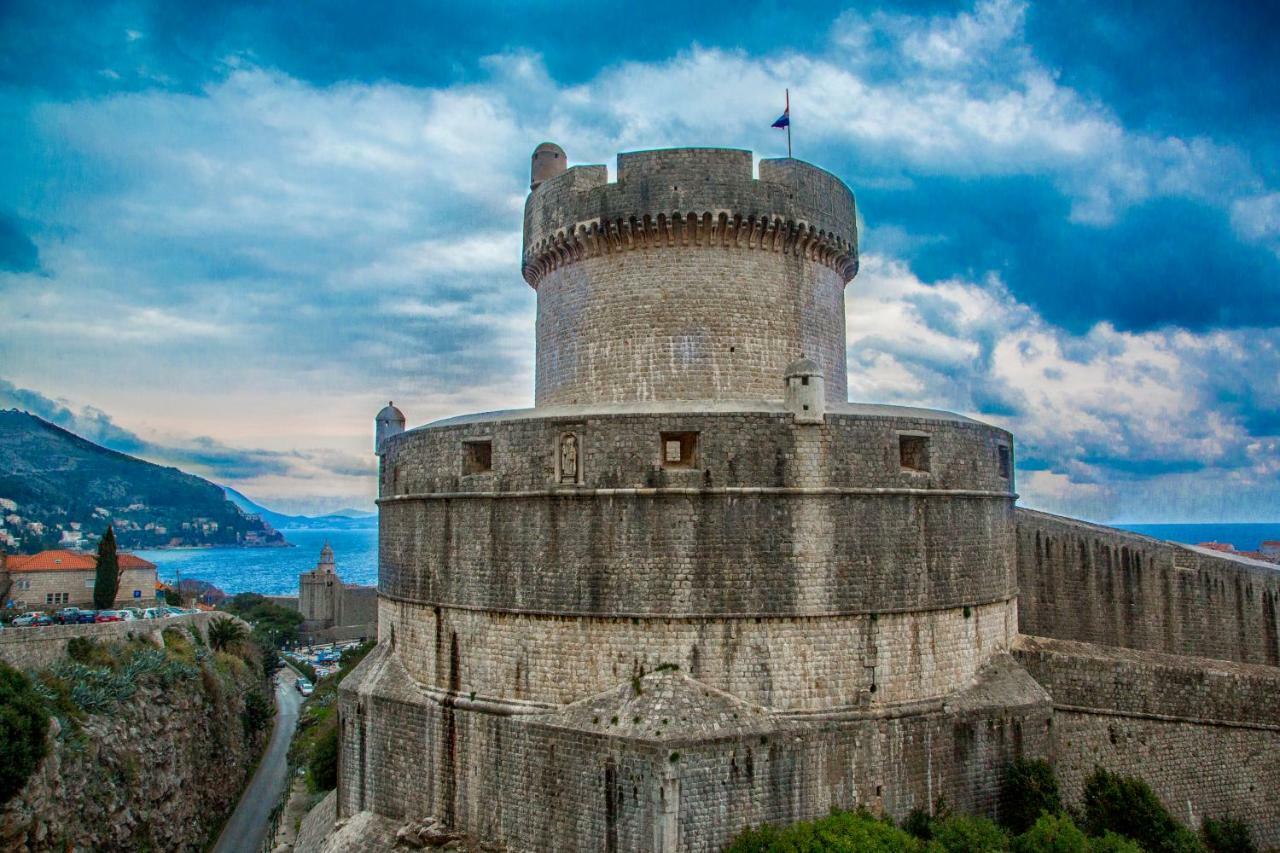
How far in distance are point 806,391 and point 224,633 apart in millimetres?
31686

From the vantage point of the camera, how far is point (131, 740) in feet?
72.3

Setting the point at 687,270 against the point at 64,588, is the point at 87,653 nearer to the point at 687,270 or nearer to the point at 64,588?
the point at 64,588

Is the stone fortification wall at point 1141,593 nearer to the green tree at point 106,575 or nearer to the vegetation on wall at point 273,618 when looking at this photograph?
the green tree at point 106,575

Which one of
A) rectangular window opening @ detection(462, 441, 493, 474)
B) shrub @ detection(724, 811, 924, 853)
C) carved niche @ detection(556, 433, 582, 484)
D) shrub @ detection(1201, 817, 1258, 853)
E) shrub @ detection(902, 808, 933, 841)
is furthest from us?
rectangular window opening @ detection(462, 441, 493, 474)

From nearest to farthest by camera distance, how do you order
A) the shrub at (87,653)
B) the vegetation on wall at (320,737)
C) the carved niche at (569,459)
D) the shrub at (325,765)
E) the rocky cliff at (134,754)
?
the carved niche at (569,459)
the rocky cliff at (134,754)
the shrub at (325,765)
the vegetation on wall at (320,737)
the shrub at (87,653)

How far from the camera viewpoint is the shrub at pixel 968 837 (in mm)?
10844

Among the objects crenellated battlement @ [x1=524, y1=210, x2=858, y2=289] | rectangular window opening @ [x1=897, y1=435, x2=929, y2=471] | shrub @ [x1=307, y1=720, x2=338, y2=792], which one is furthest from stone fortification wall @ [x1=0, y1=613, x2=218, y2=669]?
rectangular window opening @ [x1=897, y1=435, x2=929, y2=471]

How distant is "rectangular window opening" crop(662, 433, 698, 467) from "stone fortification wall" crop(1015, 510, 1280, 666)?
Answer: 7602 mm

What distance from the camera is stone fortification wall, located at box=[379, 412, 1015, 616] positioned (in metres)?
12.1

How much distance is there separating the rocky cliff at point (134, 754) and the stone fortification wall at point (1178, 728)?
19.4m

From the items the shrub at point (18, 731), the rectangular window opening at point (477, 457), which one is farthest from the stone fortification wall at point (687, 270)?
the shrub at point (18, 731)

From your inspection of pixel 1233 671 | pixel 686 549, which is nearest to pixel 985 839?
pixel 686 549

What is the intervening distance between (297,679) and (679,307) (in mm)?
44311

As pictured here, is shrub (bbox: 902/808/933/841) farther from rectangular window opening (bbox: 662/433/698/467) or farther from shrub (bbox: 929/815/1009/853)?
rectangular window opening (bbox: 662/433/698/467)
